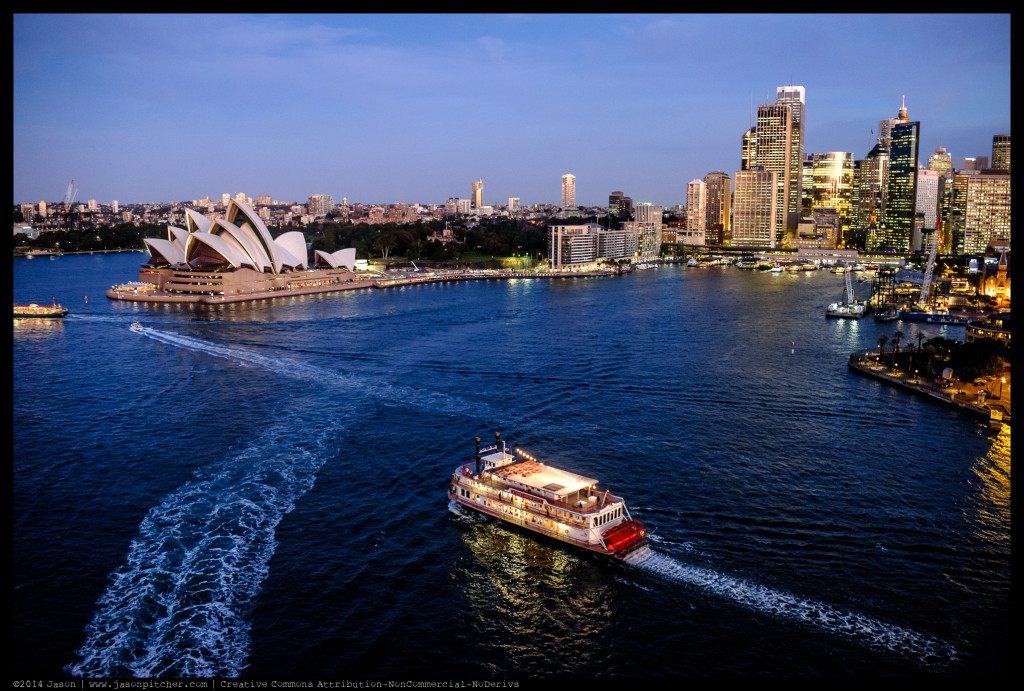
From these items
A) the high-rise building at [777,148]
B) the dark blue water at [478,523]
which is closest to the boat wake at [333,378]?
the dark blue water at [478,523]

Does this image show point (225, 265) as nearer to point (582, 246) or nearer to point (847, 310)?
point (847, 310)

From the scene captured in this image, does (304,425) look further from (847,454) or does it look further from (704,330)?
(704,330)

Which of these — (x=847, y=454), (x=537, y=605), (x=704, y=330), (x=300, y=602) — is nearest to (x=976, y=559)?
(x=847, y=454)

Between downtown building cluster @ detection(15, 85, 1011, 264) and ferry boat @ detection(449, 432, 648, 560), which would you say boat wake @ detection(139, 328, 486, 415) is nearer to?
ferry boat @ detection(449, 432, 648, 560)

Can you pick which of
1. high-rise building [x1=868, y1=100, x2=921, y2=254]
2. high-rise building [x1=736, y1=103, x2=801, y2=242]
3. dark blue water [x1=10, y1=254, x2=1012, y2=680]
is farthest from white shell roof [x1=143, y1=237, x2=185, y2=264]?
high-rise building [x1=736, y1=103, x2=801, y2=242]

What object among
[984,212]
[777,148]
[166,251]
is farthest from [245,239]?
[777,148]

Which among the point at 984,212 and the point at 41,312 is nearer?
the point at 41,312
